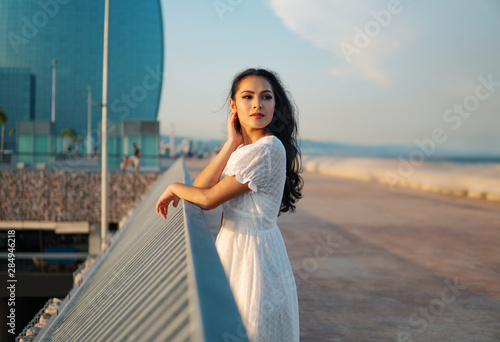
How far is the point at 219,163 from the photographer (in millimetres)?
2145

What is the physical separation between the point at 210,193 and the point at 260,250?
296mm

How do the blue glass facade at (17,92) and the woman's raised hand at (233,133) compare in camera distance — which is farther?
A: the blue glass facade at (17,92)

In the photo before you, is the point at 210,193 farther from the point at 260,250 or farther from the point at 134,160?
the point at 134,160

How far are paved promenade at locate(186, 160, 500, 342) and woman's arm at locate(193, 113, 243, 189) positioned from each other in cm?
156

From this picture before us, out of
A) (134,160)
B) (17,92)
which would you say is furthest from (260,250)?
(17,92)

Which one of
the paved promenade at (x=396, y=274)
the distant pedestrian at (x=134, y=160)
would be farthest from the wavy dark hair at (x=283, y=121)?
the distant pedestrian at (x=134, y=160)

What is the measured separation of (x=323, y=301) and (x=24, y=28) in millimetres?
102508

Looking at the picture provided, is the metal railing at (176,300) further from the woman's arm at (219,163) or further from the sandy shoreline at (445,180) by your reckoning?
the sandy shoreline at (445,180)

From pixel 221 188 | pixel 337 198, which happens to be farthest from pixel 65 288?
pixel 221 188

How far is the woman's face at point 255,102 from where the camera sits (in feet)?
6.63

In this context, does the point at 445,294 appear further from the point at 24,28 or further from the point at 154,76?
the point at 24,28

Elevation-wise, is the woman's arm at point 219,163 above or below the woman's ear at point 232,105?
below

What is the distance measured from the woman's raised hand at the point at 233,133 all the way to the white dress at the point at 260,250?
0.91 feet

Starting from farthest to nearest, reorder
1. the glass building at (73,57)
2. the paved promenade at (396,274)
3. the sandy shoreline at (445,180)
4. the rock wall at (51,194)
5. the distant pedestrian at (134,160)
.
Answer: the glass building at (73,57), the rock wall at (51,194), the distant pedestrian at (134,160), the sandy shoreline at (445,180), the paved promenade at (396,274)
